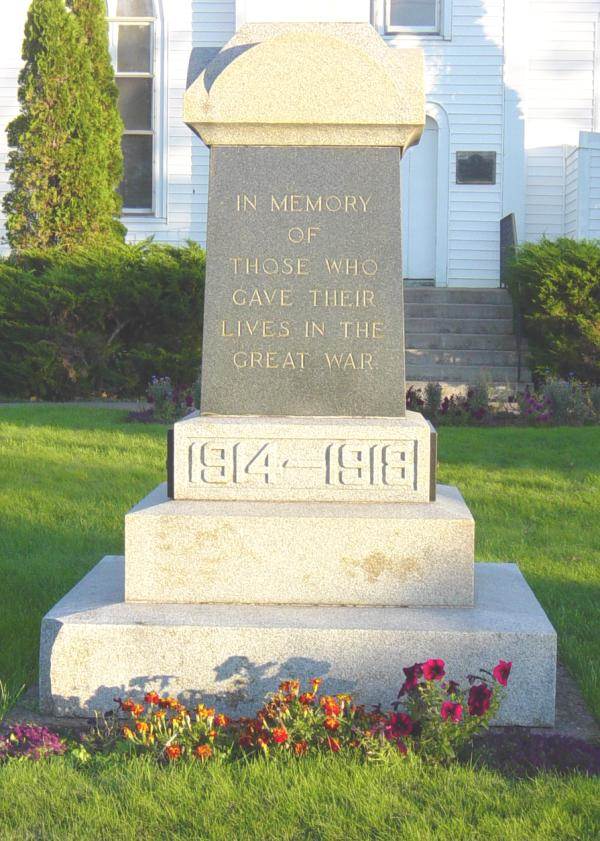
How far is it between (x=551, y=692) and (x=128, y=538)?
1631 millimetres

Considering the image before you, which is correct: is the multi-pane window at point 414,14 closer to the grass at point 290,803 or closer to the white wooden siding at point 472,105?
the white wooden siding at point 472,105

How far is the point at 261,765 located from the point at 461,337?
10.9m

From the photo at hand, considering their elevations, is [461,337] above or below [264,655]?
above

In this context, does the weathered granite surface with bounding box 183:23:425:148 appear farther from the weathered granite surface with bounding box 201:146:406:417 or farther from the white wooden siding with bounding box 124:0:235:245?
the white wooden siding with bounding box 124:0:235:245

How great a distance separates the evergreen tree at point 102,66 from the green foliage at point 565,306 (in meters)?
5.17

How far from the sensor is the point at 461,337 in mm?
13688

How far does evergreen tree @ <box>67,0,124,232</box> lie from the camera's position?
13.0 metres

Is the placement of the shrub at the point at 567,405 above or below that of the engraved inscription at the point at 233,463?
above

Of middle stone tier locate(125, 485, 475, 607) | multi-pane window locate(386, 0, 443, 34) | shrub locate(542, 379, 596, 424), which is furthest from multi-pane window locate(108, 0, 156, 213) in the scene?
middle stone tier locate(125, 485, 475, 607)

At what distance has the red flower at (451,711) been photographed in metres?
3.35

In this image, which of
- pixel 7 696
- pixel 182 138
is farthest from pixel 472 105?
pixel 7 696

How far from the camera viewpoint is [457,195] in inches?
610

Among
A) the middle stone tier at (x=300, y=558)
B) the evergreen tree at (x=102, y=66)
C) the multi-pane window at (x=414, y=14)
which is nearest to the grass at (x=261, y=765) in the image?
the middle stone tier at (x=300, y=558)

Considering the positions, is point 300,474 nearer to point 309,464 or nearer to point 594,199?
point 309,464
